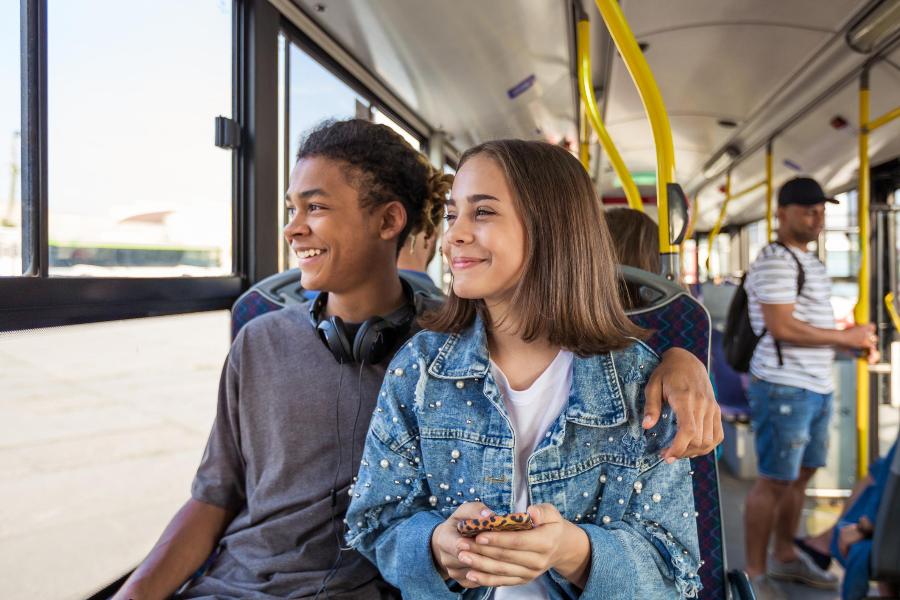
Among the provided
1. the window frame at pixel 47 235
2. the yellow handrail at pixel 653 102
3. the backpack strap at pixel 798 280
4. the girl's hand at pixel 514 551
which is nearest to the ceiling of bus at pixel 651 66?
Result: the window frame at pixel 47 235

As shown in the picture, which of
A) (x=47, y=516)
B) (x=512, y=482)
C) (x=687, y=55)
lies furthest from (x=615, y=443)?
(x=687, y=55)

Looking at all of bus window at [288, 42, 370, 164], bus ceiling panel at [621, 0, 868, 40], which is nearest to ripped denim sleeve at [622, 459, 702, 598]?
bus window at [288, 42, 370, 164]

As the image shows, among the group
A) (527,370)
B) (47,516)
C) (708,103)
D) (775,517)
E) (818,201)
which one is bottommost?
(775,517)

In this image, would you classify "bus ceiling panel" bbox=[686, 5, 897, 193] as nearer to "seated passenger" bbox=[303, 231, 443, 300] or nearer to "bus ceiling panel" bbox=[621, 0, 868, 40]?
"bus ceiling panel" bbox=[621, 0, 868, 40]

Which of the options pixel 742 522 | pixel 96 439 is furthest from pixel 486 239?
pixel 742 522

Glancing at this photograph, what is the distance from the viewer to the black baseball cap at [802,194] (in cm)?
295

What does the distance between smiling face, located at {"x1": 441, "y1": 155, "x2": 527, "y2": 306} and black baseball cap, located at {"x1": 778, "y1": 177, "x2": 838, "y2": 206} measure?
2.32m

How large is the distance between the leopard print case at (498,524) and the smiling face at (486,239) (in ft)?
1.39

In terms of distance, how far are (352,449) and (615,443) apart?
565 mm

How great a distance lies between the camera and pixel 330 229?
4.82ft

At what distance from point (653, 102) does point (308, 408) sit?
3.74 feet

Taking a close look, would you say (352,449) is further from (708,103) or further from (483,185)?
(708,103)

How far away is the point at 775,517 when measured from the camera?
3023 mm

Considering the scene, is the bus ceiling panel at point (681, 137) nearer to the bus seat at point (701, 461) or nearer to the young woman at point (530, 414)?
the bus seat at point (701, 461)
